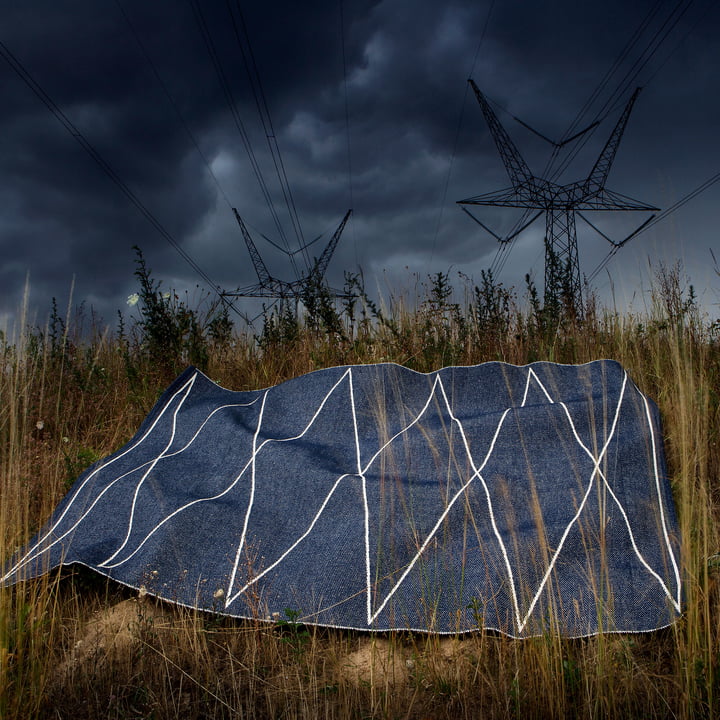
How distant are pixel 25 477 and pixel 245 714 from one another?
2293mm

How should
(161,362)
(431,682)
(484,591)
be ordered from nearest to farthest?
1. (431,682)
2. (484,591)
3. (161,362)

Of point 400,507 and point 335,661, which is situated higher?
point 400,507

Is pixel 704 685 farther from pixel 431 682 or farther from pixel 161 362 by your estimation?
pixel 161 362

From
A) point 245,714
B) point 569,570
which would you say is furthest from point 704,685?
point 245,714

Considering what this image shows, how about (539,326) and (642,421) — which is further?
(539,326)

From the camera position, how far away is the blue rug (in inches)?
71.3

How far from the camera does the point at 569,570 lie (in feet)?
6.19

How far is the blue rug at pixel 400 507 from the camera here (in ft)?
5.94

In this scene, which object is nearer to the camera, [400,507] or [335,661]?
[335,661]

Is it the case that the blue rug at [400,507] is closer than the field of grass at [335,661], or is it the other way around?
the field of grass at [335,661]

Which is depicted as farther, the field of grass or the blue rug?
the blue rug

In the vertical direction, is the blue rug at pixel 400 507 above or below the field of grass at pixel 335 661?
above

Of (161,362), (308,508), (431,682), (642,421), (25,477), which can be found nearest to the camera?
(431,682)

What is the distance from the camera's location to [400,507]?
2213 millimetres
